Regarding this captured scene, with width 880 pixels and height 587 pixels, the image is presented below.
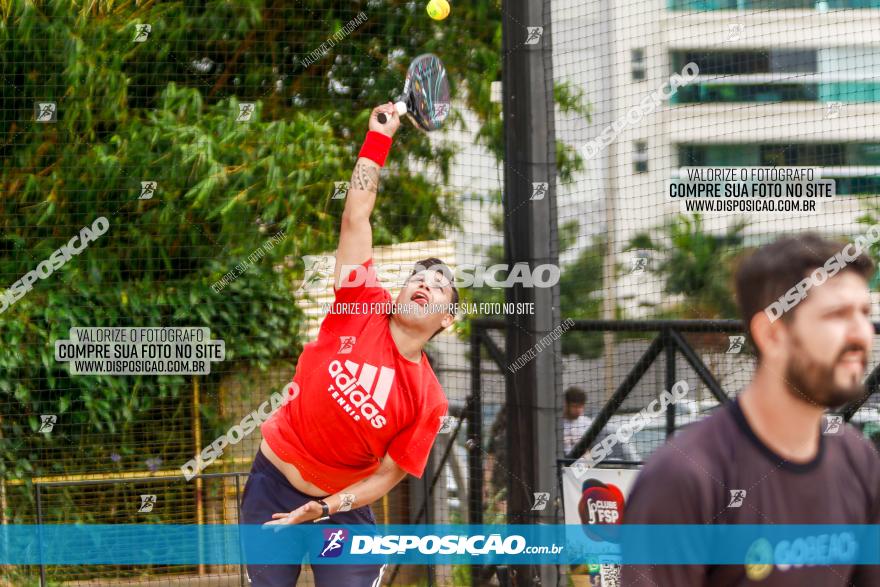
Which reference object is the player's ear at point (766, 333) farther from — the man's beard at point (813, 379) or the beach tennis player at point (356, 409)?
the beach tennis player at point (356, 409)

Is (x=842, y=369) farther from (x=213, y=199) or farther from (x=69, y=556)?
(x=69, y=556)

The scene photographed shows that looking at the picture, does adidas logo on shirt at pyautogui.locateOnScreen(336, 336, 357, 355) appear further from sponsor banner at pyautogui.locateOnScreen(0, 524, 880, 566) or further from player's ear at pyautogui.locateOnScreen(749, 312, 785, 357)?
player's ear at pyautogui.locateOnScreen(749, 312, 785, 357)

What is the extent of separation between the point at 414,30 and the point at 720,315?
2500 millimetres

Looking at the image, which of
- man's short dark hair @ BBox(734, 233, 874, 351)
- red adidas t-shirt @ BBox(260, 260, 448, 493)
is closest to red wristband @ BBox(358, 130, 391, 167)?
red adidas t-shirt @ BBox(260, 260, 448, 493)

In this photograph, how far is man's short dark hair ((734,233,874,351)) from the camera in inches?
89.7

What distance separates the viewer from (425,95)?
4836mm

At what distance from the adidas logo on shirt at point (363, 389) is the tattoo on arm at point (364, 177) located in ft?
2.61

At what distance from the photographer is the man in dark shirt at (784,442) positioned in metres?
2.04

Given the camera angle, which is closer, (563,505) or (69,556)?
(563,505)

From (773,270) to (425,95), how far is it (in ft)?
9.29

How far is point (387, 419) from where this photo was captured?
4441 millimetres

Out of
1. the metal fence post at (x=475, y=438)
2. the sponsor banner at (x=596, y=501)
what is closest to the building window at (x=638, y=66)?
the metal fence post at (x=475, y=438)

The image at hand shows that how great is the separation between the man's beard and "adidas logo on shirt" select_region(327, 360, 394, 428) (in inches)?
90.0

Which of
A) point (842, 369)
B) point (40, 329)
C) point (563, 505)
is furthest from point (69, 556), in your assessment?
point (842, 369)
